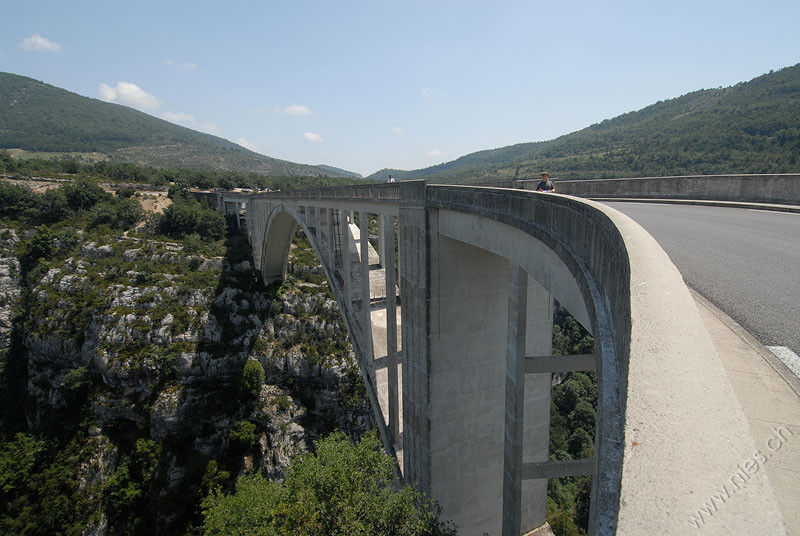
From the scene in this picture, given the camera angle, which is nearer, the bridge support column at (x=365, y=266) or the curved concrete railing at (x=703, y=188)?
the curved concrete railing at (x=703, y=188)

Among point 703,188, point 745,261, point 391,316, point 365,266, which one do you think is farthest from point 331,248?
point 745,261

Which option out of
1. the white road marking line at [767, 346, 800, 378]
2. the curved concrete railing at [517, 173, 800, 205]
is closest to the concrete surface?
the white road marking line at [767, 346, 800, 378]

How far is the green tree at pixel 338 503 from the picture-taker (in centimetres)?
844

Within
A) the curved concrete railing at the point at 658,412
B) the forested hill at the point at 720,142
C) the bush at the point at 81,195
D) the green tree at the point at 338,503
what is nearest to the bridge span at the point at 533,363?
the curved concrete railing at the point at 658,412

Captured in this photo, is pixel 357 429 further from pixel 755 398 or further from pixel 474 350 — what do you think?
pixel 755 398

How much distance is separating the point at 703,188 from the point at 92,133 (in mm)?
192691

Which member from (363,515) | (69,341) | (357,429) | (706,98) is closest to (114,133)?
(69,341)

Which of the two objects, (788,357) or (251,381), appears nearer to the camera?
(788,357)

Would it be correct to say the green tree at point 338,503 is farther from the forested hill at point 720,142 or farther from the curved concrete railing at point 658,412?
the forested hill at point 720,142

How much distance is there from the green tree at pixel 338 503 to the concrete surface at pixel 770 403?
7.09 meters

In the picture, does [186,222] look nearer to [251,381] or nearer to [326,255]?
[251,381]

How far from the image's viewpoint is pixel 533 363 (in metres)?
5.68

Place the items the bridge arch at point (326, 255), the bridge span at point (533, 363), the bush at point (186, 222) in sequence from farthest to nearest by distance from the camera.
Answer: the bush at point (186, 222), the bridge arch at point (326, 255), the bridge span at point (533, 363)

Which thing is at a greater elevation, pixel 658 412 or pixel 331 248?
pixel 658 412
